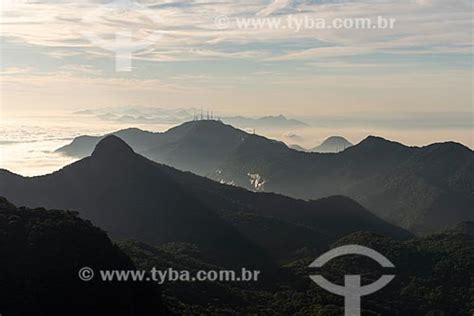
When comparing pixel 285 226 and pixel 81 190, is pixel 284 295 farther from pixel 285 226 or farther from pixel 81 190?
pixel 81 190

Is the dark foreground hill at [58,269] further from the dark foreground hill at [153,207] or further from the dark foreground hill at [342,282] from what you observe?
the dark foreground hill at [153,207]

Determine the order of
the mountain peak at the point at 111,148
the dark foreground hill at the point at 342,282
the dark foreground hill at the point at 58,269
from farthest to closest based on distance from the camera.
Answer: the mountain peak at the point at 111,148
the dark foreground hill at the point at 342,282
the dark foreground hill at the point at 58,269

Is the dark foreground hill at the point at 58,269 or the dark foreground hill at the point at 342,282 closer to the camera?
the dark foreground hill at the point at 58,269

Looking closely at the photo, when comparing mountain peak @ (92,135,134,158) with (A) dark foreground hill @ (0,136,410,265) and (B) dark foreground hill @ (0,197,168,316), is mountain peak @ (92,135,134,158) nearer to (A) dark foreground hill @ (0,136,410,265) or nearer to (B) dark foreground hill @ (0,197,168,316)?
(A) dark foreground hill @ (0,136,410,265)

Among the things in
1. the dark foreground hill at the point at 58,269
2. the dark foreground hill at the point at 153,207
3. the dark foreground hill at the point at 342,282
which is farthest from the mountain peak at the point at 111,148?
the dark foreground hill at the point at 58,269

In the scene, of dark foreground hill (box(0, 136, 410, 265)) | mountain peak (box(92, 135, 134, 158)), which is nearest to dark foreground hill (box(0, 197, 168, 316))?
dark foreground hill (box(0, 136, 410, 265))

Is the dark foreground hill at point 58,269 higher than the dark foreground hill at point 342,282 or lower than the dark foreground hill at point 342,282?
higher
